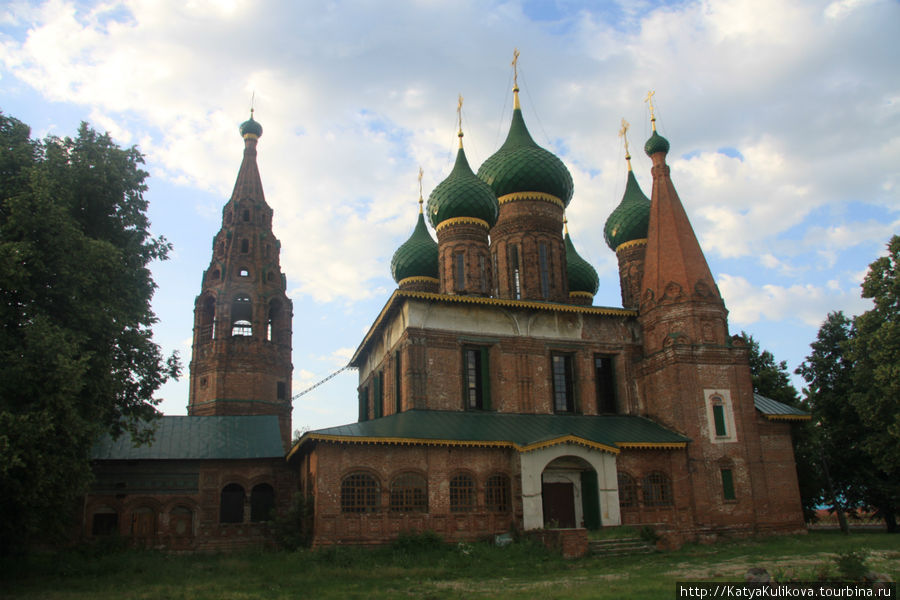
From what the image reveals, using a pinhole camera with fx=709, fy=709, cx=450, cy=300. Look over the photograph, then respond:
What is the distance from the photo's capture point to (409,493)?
1777cm

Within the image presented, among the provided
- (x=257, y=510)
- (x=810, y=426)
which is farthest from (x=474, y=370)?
(x=810, y=426)

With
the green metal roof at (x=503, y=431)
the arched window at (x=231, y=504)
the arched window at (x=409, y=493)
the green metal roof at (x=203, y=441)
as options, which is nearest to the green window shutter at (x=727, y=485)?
the green metal roof at (x=503, y=431)

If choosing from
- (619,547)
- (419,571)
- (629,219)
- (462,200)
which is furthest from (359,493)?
(629,219)

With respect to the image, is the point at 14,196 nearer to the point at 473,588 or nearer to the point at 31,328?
the point at 31,328

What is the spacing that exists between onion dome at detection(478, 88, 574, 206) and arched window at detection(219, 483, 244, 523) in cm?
1387

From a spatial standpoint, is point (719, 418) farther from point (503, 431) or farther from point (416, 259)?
point (416, 259)

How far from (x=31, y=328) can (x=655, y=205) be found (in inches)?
724

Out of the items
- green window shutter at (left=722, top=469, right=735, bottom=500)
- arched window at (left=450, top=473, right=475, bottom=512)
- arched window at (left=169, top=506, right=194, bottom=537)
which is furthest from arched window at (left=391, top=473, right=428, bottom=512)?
green window shutter at (left=722, top=469, right=735, bottom=500)

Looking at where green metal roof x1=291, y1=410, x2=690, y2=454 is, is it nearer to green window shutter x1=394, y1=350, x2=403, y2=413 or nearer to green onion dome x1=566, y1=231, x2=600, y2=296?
green window shutter x1=394, y1=350, x2=403, y2=413

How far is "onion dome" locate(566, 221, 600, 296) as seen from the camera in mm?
30125

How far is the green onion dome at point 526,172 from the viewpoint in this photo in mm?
26188

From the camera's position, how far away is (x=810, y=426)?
77.9 feet

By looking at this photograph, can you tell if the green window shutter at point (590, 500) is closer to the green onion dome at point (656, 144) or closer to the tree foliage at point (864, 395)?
the tree foliage at point (864, 395)

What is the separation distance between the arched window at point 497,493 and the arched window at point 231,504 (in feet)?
27.2
